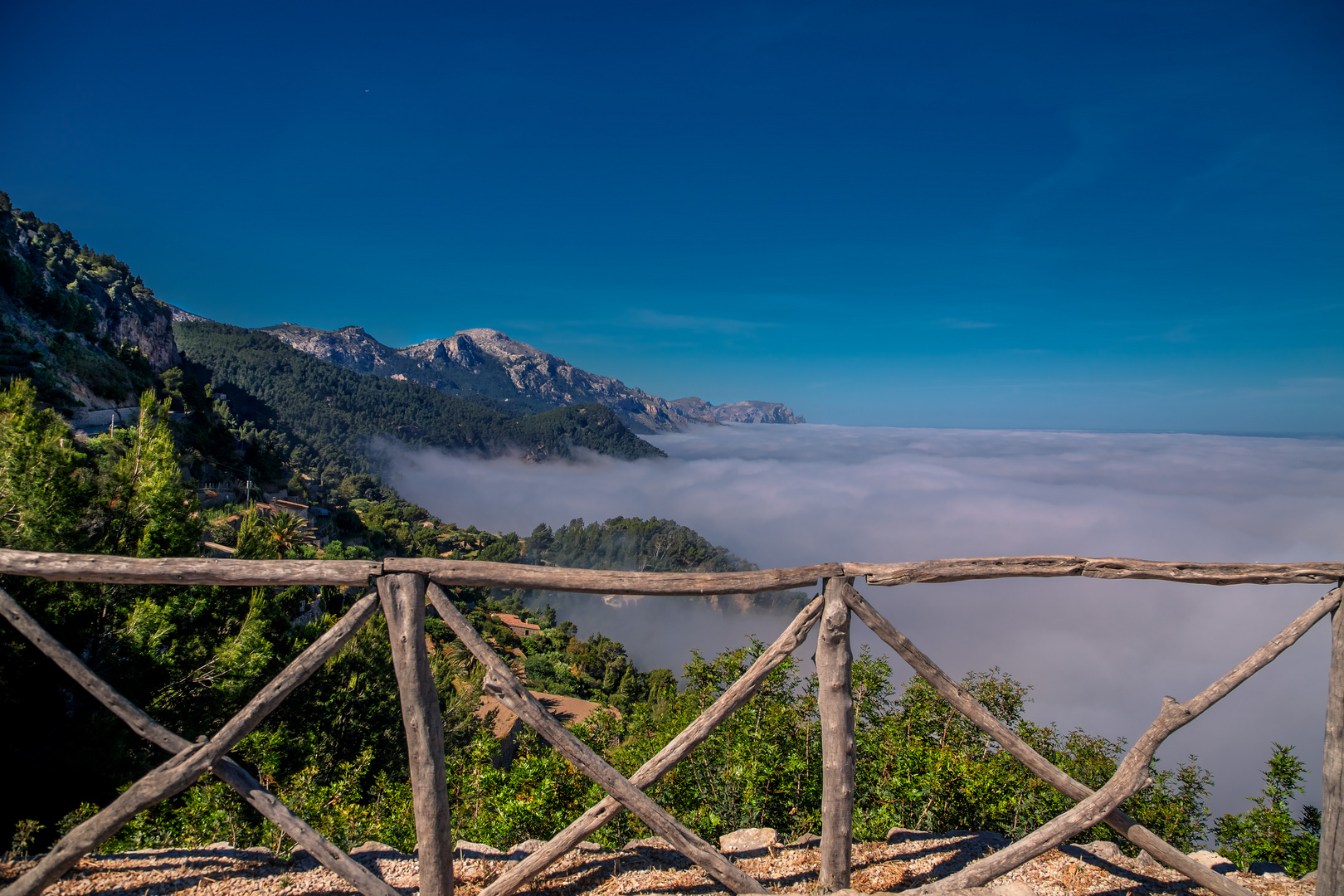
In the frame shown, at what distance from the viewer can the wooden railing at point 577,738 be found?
2799mm

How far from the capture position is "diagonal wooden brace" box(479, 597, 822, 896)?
2.98 meters

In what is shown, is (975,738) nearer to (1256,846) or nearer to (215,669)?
(1256,846)

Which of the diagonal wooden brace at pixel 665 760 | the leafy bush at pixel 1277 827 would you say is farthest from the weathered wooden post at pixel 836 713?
the leafy bush at pixel 1277 827

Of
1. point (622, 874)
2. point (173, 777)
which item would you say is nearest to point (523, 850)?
point (622, 874)

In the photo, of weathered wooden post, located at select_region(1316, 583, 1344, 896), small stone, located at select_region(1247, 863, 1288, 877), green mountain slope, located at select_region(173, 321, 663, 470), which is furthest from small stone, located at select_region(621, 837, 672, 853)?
green mountain slope, located at select_region(173, 321, 663, 470)

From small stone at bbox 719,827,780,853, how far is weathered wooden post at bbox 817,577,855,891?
2.87 feet

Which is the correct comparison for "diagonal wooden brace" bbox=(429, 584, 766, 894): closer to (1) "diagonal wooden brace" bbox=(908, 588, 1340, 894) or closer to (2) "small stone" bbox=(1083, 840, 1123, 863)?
(1) "diagonal wooden brace" bbox=(908, 588, 1340, 894)

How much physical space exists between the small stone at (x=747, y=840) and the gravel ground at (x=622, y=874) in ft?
0.24

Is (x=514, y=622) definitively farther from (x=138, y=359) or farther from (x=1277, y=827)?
(x=1277, y=827)

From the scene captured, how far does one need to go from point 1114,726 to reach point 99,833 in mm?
133184

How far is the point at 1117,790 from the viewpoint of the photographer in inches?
128

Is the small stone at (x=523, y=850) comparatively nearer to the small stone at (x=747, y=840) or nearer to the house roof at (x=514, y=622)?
the small stone at (x=747, y=840)

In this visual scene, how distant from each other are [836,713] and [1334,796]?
3.18m

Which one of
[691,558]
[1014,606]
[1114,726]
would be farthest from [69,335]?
[1014,606]
